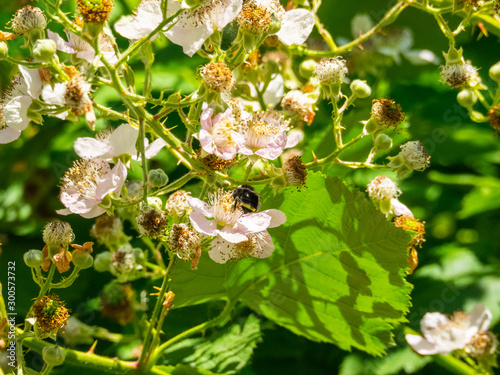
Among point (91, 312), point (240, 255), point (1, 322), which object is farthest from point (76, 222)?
point (240, 255)

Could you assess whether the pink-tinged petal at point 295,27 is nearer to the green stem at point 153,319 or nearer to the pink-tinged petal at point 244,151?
the pink-tinged petal at point 244,151

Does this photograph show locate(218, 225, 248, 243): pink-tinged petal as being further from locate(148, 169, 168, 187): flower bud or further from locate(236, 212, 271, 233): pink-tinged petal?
locate(148, 169, 168, 187): flower bud

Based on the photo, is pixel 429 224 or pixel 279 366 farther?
pixel 429 224

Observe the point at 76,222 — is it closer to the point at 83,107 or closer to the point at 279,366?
the point at 279,366

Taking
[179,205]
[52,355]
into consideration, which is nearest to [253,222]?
[179,205]

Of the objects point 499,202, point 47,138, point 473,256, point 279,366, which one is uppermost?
point 47,138

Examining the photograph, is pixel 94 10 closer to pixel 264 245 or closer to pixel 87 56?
pixel 87 56

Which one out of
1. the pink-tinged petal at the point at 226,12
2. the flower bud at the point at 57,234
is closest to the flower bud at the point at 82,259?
the flower bud at the point at 57,234
